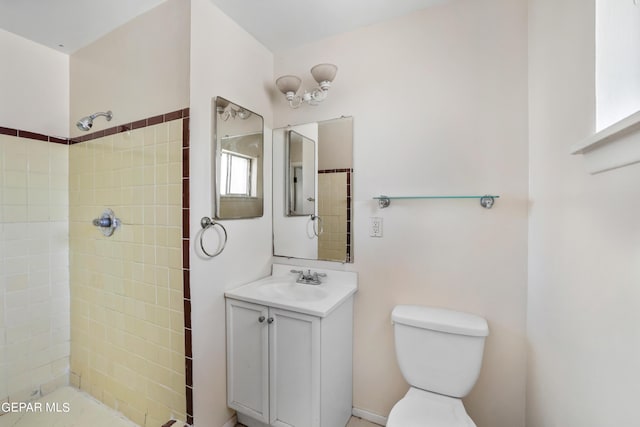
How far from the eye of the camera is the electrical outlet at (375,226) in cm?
165

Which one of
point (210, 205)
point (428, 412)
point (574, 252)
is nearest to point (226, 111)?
point (210, 205)

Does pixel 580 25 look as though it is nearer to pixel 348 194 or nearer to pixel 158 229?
pixel 348 194

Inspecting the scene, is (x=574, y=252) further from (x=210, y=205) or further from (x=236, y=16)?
(x=236, y=16)

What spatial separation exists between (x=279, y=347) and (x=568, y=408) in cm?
116

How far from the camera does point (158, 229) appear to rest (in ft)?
4.94

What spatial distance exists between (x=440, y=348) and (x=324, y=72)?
63.6 inches

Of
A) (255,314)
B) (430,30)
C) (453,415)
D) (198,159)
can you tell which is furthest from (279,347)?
(430,30)

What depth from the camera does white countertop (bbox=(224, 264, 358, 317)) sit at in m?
1.48

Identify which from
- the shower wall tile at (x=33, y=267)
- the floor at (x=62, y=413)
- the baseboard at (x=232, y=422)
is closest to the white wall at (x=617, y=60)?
the baseboard at (x=232, y=422)

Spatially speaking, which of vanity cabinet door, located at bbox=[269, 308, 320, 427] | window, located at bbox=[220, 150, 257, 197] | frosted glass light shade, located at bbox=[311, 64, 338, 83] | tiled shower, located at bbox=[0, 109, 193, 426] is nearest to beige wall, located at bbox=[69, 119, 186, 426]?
tiled shower, located at bbox=[0, 109, 193, 426]

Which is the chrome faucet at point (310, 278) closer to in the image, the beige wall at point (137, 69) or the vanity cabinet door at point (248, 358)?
the vanity cabinet door at point (248, 358)

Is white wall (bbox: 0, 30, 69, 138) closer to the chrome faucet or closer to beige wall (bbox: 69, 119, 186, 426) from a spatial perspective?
beige wall (bbox: 69, 119, 186, 426)

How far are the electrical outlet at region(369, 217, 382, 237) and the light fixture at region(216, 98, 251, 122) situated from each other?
1.03 m

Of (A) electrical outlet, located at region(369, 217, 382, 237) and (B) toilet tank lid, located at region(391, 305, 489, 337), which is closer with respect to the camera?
(B) toilet tank lid, located at region(391, 305, 489, 337)
